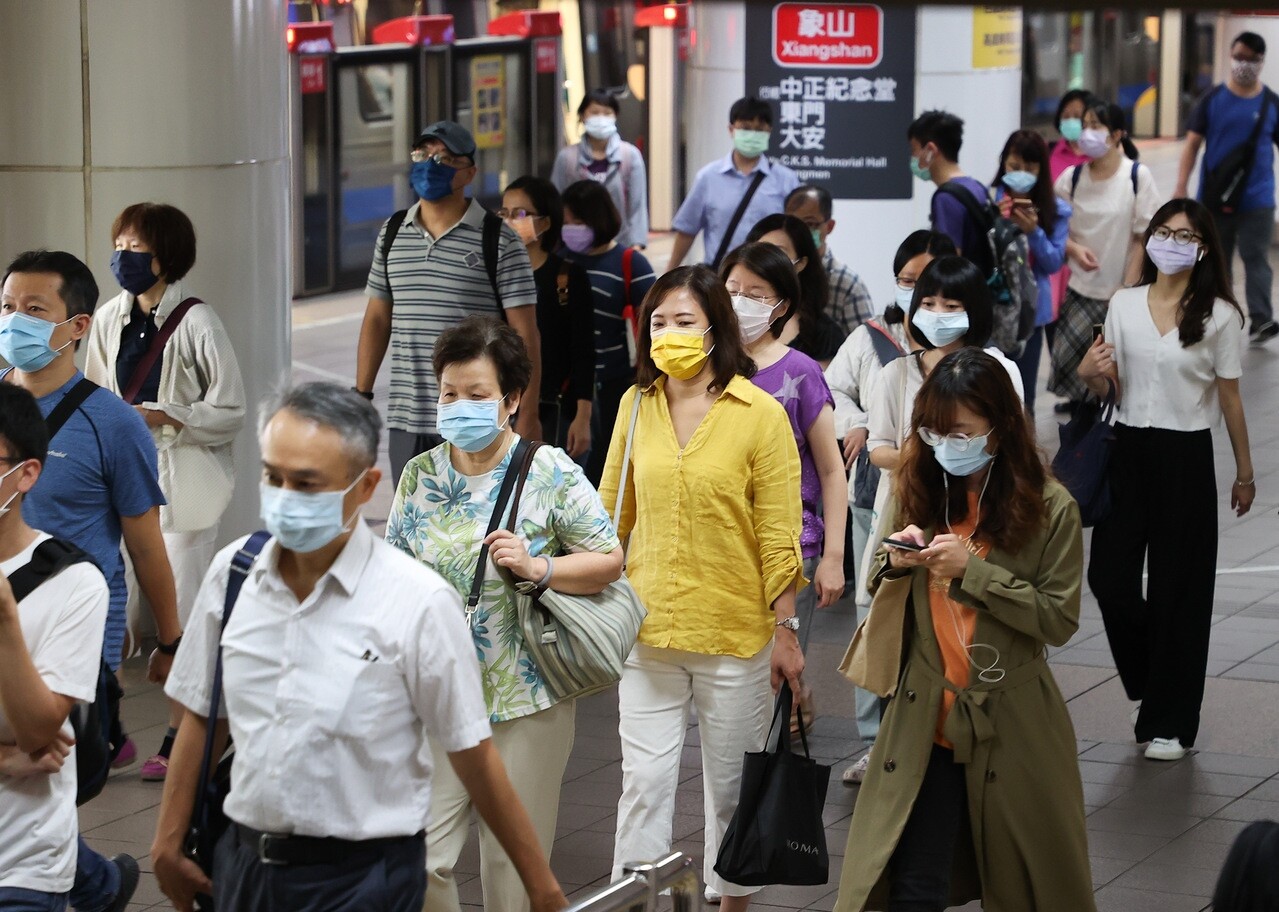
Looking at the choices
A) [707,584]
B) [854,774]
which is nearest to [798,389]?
[707,584]

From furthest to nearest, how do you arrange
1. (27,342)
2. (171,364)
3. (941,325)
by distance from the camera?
(171,364) → (941,325) → (27,342)

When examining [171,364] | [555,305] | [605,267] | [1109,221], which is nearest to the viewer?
[171,364]

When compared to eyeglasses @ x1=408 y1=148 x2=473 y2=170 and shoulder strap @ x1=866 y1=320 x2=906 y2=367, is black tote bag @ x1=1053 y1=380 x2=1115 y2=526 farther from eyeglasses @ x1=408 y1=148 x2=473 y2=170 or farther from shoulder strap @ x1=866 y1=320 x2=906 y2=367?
eyeglasses @ x1=408 y1=148 x2=473 y2=170

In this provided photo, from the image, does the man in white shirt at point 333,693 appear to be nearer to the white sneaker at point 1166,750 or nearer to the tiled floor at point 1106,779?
the tiled floor at point 1106,779

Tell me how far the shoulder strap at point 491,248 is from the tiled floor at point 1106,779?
5.31 ft

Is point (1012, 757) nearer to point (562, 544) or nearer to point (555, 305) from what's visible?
point (562, 544)

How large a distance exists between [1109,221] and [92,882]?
8.61 m

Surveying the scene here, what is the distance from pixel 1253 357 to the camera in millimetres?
15195

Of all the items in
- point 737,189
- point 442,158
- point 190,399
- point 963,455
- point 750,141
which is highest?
point 750,141

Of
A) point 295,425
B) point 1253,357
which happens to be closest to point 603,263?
point 295,425

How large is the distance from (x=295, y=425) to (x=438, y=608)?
0.39m

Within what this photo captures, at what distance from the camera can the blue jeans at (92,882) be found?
4.46 m

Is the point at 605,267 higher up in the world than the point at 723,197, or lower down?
lower down

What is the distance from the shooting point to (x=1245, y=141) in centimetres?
1515
